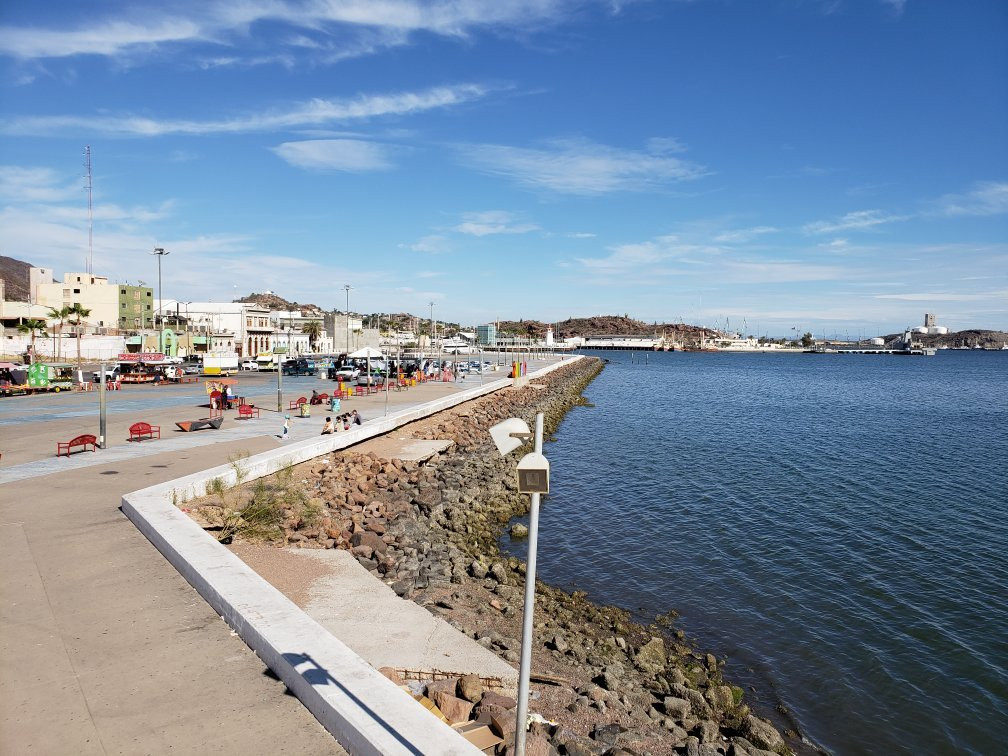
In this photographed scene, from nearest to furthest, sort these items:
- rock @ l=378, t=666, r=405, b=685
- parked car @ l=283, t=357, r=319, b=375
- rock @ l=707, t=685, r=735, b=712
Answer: rock @ l=378, t=666, r=405, b=685
rock @ l=707, t=685, r=735, b=712
parked car @ l=283, t=357, r=319, b=375

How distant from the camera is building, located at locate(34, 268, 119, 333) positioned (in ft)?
289

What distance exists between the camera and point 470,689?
712 cm

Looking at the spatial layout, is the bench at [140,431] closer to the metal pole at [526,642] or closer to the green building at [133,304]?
the metal pole at [526,642]

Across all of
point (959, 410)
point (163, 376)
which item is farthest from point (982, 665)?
point (959, 410)

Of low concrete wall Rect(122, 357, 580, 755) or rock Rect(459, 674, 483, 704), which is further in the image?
rock Rect(459, 674, 483, 704)

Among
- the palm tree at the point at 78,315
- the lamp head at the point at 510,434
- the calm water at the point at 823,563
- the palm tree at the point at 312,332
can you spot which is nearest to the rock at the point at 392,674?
the lamp head at the point at 510,434

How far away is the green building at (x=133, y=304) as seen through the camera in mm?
96575

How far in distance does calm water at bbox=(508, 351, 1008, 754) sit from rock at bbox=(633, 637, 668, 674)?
1.27 metres

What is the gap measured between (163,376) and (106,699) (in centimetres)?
4680

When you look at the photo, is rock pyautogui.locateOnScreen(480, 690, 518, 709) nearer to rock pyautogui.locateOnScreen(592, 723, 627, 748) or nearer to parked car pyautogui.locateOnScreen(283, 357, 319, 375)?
rock pyautogui.locateOnScreen(592, 723, 627, 748)

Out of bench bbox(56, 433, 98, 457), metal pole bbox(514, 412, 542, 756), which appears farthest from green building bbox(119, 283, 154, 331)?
metal pole bbox(514, 412, 542, 756)

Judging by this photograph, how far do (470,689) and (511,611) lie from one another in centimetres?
422

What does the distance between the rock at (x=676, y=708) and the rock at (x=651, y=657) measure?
47.7 inches

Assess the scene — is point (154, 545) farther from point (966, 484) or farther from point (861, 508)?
point (966, 484)
